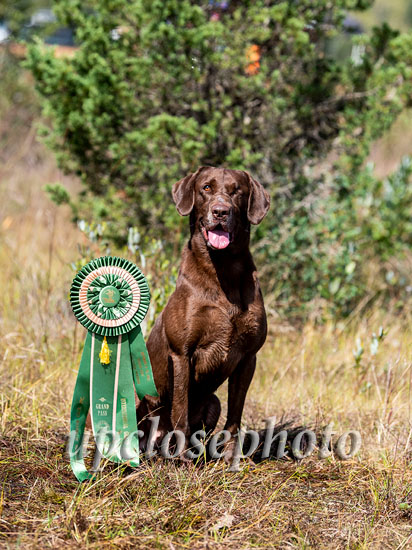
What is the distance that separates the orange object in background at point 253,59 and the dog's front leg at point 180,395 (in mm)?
2987

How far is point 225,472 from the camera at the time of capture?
3014 mm

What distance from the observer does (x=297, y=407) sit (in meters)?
3.98

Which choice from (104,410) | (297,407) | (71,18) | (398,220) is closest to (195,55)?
(71,18)

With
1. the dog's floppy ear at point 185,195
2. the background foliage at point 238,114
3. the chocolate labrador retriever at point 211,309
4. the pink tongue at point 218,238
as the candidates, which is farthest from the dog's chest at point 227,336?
the background foliage at point 238,114

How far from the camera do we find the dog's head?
10.0ft

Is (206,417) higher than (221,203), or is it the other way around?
(221,203)

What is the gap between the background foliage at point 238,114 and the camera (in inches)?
197

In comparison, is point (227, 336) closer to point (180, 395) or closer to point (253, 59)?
point (180, 395)

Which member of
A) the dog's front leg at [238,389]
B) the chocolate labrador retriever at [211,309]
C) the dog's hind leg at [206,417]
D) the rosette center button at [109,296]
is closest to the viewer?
the rosette center button at [109,296]

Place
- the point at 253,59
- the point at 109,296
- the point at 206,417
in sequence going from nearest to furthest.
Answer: the point at 109,296
the point at 206,417
the point at 253,59

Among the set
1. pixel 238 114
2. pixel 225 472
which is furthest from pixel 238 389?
pixel 238 114

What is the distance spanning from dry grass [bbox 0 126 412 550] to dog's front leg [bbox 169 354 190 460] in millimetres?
188

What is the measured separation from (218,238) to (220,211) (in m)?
0.13

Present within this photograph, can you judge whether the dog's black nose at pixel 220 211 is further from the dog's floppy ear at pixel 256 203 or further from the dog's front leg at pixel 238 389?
the dog's front leg at pixel 238 389
